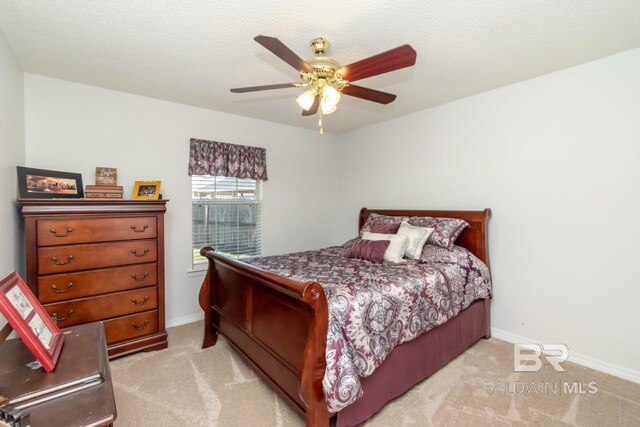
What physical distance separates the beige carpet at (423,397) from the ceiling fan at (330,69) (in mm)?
2024

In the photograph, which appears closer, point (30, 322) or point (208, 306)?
point (30, 322)

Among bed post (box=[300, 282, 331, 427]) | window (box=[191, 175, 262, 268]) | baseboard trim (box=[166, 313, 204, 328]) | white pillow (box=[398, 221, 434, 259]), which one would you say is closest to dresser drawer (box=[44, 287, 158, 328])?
baseboard trim (box=[166, 313, 204, 328])

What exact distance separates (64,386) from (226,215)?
9.60 feet

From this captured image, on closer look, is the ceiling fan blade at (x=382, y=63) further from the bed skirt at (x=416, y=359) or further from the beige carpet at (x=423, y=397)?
the beige carpet at (x=423, y=397)

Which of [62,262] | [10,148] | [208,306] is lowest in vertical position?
[208,306]

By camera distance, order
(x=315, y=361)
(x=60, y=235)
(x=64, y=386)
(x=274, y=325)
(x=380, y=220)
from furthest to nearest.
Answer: (x=380, y=220) < (x=60, y=235) < (x=274, y=325) < (x=315, y=361) < (x=64, y=386)

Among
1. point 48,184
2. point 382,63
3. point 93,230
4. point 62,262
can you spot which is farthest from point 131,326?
point 382,63

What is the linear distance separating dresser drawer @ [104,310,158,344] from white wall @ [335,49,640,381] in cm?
314

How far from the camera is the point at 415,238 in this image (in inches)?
116

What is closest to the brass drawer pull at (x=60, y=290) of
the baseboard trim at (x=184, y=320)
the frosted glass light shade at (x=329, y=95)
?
the baseboard trim at (x=184, y=320)

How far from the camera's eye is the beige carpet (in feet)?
6.13

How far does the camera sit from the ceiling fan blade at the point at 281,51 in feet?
4.87

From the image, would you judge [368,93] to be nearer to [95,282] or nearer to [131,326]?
[95,282]

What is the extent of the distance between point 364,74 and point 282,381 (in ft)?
6.48
